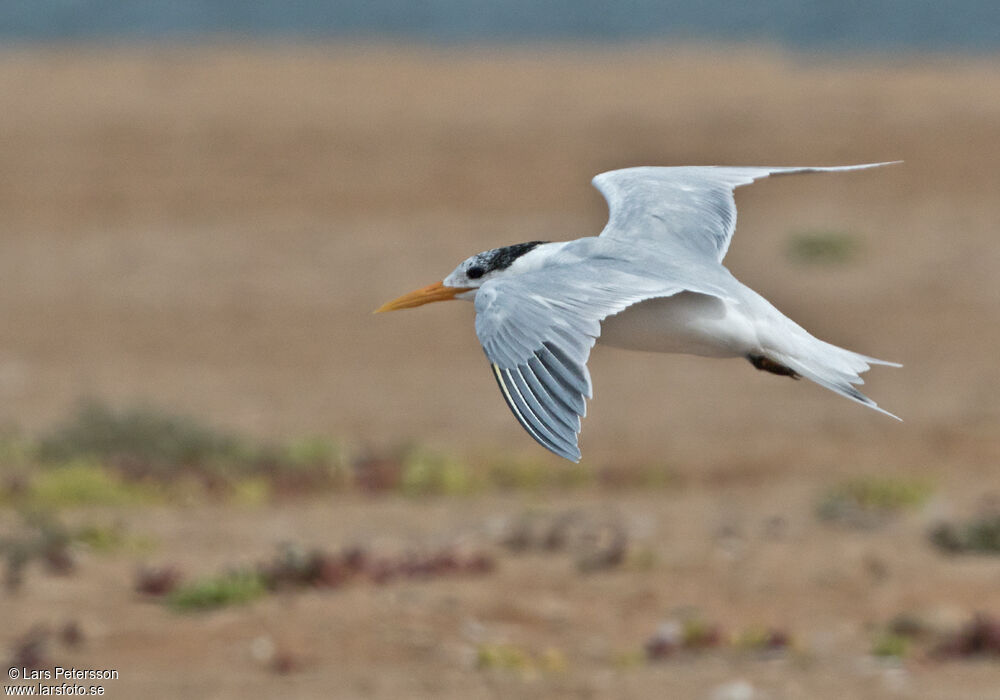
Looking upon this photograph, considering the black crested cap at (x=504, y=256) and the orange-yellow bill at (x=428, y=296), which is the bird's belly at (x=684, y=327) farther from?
the orange-yellow bill at (x=428, y=296)

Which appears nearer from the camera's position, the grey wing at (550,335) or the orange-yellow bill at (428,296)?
the grey wing at (550,335)

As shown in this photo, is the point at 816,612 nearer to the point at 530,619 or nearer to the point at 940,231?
the point at 530,619

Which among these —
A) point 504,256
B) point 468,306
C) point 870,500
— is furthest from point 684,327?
point 468,306

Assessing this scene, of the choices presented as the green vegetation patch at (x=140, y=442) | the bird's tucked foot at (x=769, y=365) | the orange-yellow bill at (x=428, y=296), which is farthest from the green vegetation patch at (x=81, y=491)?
the bird's tucked foot at (x=769, y=365)

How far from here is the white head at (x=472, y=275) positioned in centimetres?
483

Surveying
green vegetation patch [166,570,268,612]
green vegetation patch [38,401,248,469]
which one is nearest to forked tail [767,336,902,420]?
green vegetation patch [166,570,268,612]

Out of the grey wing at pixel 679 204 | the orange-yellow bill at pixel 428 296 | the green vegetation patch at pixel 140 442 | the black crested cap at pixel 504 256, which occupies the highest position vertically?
the grey wing at pixel 679 204

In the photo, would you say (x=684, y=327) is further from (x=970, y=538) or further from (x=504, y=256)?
(x=970, y=538)

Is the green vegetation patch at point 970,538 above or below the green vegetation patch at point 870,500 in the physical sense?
above

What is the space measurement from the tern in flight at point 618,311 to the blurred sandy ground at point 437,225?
20.5ft

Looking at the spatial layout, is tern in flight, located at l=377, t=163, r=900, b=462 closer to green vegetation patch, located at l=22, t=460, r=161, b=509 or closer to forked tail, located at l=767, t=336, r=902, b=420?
forked tail, located at l=767, t=336, r=902, b=420

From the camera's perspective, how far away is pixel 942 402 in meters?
12.7

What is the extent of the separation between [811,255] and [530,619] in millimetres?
10431

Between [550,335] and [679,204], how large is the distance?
1294 millimetres
